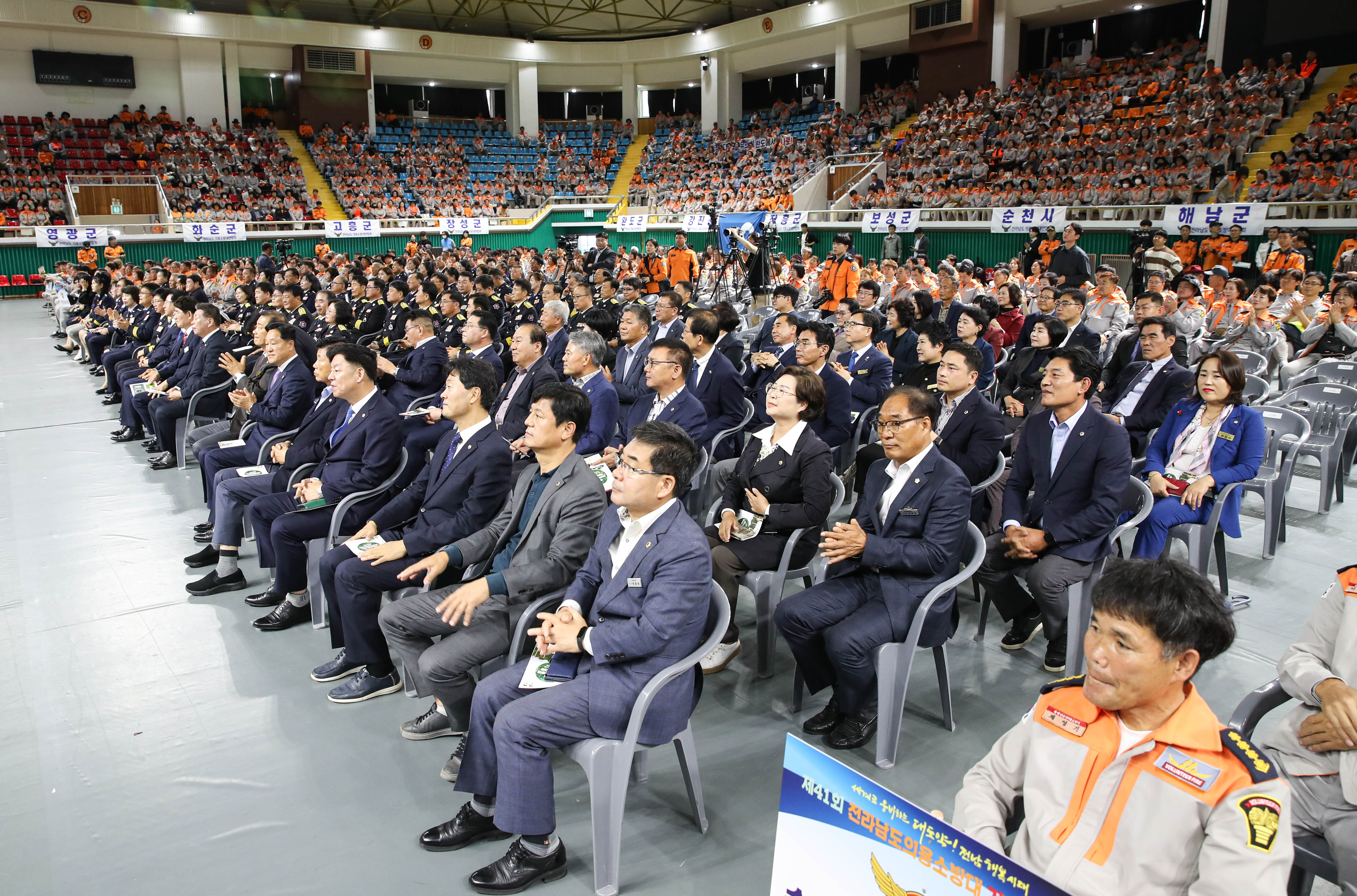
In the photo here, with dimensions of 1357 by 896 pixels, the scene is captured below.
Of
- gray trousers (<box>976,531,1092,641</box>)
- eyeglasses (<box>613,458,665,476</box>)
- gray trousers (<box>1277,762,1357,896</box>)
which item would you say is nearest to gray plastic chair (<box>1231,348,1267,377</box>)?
gray trousers (<box>976,531,1092,641</box>)

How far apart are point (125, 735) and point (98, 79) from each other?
90.9 feet

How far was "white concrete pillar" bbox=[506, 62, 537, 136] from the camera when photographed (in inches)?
1192

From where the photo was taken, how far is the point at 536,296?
1056 cm

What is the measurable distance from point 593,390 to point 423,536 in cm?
157

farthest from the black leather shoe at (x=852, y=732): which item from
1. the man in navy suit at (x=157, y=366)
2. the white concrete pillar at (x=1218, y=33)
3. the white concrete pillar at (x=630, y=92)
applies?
the white concrete pillar at (x=630, y=92)

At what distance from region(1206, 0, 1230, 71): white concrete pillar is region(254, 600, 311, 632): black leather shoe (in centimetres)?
2018

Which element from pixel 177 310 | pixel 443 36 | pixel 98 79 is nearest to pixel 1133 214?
pixel 177 310

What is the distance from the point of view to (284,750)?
9.82 ft

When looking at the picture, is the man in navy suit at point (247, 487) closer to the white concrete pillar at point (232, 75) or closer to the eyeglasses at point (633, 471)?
the eyeglasses at point (633, 471)

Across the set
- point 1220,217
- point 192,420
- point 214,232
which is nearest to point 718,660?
point 192,420

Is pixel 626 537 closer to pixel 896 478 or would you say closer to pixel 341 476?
pixel 896 478

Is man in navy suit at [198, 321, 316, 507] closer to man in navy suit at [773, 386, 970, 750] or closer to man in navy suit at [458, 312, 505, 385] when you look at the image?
man in navy suit at [458, 312, 505, 385]

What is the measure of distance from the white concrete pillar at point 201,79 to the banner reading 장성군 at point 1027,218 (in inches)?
897

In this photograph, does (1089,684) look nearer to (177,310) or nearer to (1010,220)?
(177,310)
